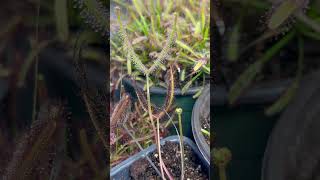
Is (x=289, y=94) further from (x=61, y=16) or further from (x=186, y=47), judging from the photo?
(x=61, y=16)

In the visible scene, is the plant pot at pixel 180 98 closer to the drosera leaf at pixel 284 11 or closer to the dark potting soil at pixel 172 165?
the dark potting soil at pixel 172 165

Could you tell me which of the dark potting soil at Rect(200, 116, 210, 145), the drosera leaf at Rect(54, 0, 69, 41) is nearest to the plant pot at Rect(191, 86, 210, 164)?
the dark potting soil at Rect(200, 116, 210, 145)

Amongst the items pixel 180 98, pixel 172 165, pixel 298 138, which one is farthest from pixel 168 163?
pixel 298 138

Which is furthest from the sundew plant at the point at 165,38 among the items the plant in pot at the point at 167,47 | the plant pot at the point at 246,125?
the plant pot at the point at 246,125

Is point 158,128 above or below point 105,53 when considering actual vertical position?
below

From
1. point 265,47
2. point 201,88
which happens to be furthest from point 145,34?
point 265,47

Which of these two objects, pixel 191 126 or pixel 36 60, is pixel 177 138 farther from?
pixel 36 60
